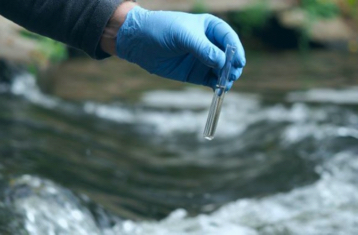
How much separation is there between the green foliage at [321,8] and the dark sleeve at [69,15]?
935 centimetres

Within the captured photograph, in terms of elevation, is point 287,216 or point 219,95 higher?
point 287,216

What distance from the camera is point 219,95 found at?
2.12m

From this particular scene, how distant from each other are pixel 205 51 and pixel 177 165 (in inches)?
112

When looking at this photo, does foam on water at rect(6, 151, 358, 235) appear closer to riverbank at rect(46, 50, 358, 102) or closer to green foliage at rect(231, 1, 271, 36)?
riverbank at rect(46, 50, 358, 102)

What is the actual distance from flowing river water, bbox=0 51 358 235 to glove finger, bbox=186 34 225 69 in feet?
Answer: 4.00

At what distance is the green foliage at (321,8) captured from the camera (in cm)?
1127

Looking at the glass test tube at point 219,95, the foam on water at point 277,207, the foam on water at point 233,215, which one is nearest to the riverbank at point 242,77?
the foam on water at point 277,207

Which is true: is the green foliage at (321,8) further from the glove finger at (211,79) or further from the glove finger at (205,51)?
the glove finger at (205,51)

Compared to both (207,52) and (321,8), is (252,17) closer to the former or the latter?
(321,8)

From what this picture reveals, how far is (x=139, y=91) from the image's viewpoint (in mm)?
7582

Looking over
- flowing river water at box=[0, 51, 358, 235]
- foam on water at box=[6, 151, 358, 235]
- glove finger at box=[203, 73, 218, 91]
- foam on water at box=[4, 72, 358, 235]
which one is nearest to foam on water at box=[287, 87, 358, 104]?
flowing river water at box=[0, 51, 358, 235]

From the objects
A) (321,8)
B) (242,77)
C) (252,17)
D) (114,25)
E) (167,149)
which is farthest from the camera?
(321,8)

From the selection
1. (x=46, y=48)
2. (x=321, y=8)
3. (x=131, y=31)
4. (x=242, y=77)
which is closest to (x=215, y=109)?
(x=131, y=31)

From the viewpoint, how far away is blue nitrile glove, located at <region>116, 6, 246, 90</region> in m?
2.11
